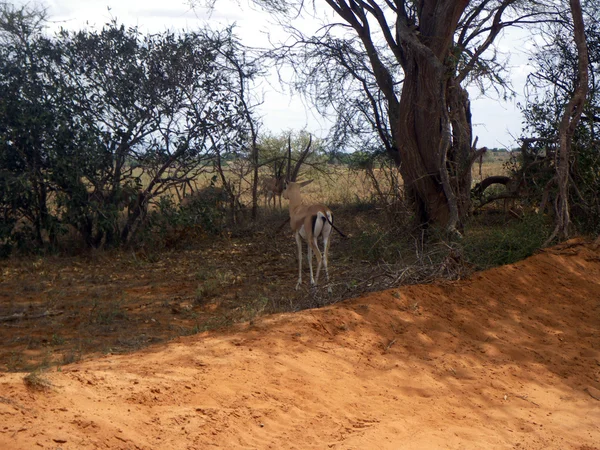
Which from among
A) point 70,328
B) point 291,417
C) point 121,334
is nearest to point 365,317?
point 291,417

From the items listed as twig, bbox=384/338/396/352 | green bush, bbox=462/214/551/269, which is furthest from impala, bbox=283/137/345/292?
twig, bbox=384/338/396/352

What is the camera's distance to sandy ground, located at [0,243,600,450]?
416 cm

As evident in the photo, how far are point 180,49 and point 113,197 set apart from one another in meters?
3.06

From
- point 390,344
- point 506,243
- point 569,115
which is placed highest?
point 569,115

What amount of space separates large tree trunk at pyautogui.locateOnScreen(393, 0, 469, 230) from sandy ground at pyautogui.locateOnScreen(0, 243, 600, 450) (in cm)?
393

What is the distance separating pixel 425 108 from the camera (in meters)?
11.3

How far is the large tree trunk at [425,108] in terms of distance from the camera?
10953 millimetres

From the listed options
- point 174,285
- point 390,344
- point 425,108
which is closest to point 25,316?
point 174,285

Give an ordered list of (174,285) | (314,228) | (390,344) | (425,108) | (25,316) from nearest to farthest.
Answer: (390,344) < (25,316) < (314,228) < (174,285) < (425,108)

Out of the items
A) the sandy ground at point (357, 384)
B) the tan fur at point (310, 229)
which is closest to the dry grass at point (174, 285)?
the tan fur at point (310, 229)

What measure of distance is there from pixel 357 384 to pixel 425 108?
22.4 ft

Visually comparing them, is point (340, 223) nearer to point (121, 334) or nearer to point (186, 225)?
point (186, 225)

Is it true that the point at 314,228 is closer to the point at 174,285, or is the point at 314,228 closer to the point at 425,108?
the point at 174,285

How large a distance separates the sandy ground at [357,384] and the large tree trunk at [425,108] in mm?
3926
